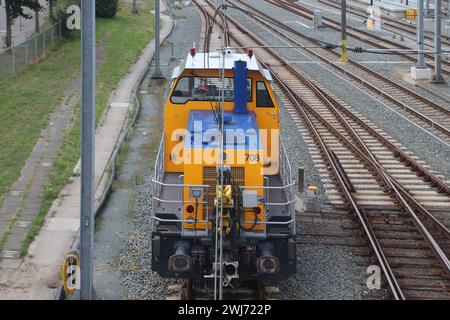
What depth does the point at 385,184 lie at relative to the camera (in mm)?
16203

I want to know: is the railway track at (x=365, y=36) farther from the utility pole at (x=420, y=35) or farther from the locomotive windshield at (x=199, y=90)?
the locomotive windshield at (x=199, y=90)

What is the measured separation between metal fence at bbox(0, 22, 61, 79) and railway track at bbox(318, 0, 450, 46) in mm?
21821

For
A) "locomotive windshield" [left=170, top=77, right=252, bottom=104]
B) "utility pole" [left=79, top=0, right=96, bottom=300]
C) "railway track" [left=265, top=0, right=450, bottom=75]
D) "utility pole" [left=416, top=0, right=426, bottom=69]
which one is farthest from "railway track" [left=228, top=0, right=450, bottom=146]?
"utility pole" [left=79, top=0, right=96, bottom=300]

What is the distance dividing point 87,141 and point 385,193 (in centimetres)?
847

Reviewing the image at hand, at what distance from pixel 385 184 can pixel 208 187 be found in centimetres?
735

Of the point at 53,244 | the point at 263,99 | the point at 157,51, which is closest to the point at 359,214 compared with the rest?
the point at 263,99

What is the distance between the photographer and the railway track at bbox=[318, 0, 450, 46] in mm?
41625

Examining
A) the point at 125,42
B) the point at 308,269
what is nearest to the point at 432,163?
the point at 308,269

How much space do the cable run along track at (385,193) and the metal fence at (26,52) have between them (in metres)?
12.8

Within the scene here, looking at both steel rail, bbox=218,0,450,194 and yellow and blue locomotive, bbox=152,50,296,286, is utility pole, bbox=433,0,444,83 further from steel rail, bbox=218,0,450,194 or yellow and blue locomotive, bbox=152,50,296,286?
yellow and blue locomotive, bbox=152,50,296,286

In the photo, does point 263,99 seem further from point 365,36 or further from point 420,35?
point 365,36

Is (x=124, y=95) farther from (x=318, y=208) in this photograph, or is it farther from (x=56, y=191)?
(x=318, y=208)

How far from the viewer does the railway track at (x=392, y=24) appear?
137 ft

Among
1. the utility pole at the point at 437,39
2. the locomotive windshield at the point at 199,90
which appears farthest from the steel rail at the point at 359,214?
the utility pole at the point at 437,39
